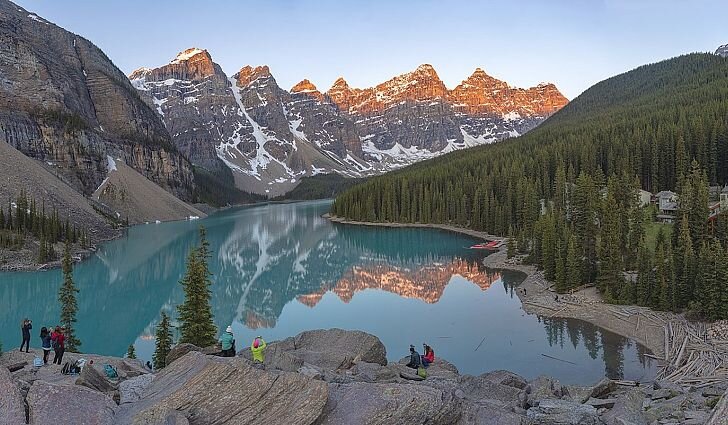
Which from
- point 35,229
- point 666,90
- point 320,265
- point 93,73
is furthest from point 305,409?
point 93,73

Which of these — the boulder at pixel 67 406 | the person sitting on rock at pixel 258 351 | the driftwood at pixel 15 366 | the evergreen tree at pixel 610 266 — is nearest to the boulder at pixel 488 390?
the person sitting on rock at pixel 258 351

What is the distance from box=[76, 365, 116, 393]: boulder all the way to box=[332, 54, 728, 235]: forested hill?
7171 centimetres

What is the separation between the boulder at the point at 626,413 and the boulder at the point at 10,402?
13.2 meters

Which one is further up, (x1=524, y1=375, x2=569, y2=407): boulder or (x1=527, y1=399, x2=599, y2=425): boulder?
(x1=527, y1=399, x2=599, y2=425): boulder

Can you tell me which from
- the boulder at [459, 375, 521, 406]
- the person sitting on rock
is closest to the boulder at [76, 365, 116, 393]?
the person sitting on rock

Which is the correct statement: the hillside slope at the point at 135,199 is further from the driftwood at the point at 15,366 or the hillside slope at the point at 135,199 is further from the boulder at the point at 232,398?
the boulder at the point at 232,398

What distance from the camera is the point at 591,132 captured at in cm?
10781

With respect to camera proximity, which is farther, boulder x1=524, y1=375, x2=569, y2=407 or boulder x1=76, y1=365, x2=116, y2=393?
boulder x1=524, y1=375, x2=569, y2=407

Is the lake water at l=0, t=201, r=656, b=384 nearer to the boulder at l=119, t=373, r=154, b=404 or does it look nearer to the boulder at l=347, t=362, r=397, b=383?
the boulder at l=347, t=362, r=397, b=383

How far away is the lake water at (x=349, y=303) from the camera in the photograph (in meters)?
31.9

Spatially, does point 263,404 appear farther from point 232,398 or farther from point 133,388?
point 133,388

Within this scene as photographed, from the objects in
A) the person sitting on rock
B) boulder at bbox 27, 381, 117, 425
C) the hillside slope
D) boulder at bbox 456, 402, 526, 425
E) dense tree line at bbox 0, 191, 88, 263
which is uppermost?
the hillside slope

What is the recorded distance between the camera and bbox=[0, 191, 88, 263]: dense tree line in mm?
71250

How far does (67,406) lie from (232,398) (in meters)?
3.48
